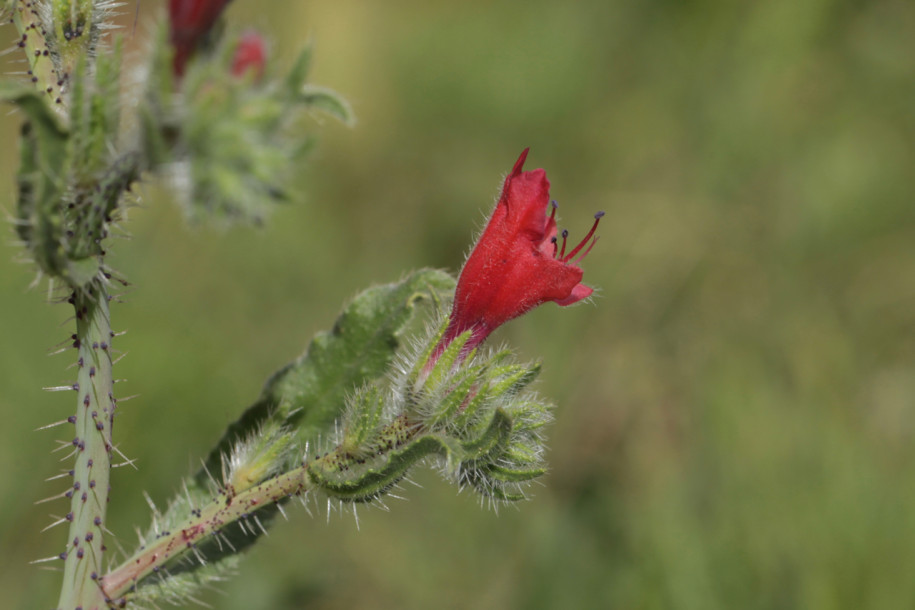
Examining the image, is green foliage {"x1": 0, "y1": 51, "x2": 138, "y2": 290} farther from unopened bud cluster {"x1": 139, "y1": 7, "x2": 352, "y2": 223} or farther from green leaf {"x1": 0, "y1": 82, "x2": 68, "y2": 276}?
unopened bud cluster {"x1": 139, "y1": 7, "x2": 352, "y2": 223}

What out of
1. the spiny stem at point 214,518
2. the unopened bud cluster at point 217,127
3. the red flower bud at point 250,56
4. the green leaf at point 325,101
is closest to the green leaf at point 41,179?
the unopened bud cluster at point 217,127

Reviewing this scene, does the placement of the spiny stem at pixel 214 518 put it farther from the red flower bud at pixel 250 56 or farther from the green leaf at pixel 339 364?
the red flower bud at pixel 250 56

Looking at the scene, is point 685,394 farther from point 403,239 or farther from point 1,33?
point 1,33

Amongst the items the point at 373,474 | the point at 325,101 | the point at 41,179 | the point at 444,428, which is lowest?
the point at 373,474

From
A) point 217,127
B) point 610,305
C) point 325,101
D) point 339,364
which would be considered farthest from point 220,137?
point 610,305

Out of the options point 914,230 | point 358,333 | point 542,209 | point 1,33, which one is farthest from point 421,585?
point 1,33

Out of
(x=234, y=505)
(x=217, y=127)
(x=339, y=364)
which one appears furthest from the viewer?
(x=339, y=364)

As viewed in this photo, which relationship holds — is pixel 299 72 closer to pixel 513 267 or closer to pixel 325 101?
pixel 325 101
